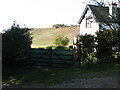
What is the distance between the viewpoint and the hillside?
3199cm

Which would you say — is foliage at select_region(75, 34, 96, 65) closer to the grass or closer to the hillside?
the grass

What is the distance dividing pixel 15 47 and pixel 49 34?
23.9 m

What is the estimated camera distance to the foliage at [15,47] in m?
10.5

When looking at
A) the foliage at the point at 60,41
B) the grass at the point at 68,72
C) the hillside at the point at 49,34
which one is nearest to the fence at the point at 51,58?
the grass at the point at 68,72

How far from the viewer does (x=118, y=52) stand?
Result: 12289mm

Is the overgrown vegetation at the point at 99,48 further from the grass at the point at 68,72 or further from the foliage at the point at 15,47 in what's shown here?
the foliage at the point at 15,47

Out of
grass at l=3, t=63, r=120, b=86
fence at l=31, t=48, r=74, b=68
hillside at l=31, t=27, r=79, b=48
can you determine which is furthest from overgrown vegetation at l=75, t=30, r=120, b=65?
Answer: hillside at l=31, t=27, r=79, b=48

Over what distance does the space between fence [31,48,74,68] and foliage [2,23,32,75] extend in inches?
29.8

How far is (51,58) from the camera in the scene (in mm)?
11727

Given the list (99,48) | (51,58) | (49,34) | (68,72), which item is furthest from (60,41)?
(68,72)

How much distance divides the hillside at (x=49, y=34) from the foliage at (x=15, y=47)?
19.5m

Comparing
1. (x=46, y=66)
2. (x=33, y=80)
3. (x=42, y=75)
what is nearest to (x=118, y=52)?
(x=46, y=66)

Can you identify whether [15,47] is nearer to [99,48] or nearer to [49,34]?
[99,48]

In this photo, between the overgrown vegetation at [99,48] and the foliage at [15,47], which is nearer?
the foliage at [15,47]
